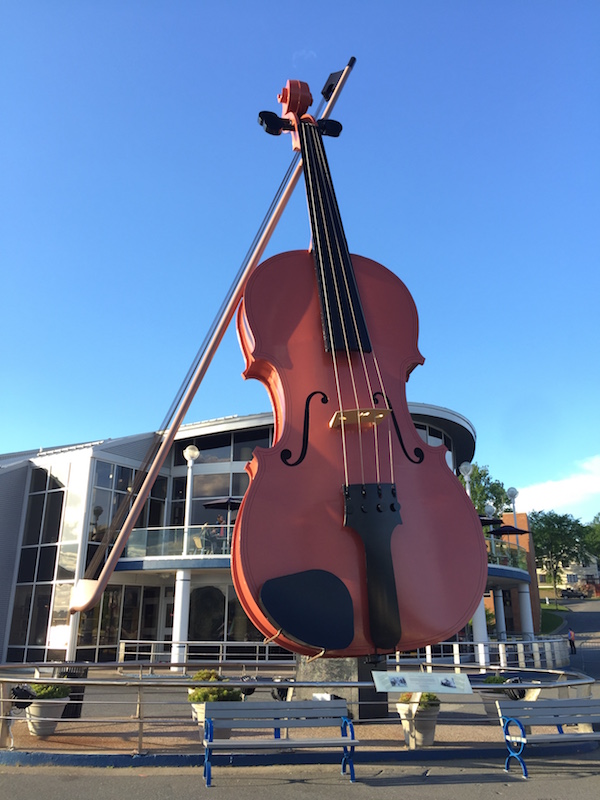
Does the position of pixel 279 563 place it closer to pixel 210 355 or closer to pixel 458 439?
pixel 210 355

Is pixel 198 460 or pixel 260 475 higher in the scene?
pixel 198 460

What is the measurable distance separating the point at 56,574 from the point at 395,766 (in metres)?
16.3

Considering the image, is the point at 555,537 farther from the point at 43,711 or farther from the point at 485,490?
the point at 43,711

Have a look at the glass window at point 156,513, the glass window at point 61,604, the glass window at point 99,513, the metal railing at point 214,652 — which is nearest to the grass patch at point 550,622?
the metal railing at point 214,652

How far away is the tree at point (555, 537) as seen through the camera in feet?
248

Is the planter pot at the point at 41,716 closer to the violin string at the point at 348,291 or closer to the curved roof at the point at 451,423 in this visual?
the violin string at the point at 348,291

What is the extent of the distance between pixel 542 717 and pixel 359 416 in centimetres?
358

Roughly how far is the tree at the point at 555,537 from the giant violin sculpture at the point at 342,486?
75720 millimetres

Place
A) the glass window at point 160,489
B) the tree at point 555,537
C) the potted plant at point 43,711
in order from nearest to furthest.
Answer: the potted plant at point 43,711 < the glass window at point 160,489 < the tree at point 555,537

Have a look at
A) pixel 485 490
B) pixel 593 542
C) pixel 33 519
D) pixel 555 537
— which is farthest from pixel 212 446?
pixel 593 542

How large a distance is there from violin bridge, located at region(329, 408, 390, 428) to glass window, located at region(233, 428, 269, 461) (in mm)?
17202

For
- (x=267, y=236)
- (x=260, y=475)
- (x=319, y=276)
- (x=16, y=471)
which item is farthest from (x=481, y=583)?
(x=16, y=471)

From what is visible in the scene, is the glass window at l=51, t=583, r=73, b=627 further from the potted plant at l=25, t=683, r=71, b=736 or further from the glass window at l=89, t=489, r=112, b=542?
the potted plant at l=25, t=683, r=71, b=736

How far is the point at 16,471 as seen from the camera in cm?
2119
